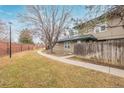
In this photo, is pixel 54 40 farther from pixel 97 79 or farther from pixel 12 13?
pixel 97 79

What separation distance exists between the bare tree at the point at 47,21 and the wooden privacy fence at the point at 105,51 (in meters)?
2.23

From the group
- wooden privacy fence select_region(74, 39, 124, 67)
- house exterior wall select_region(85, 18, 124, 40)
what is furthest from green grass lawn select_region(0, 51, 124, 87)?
house exterior wall select_region(85, 18, 124, 40)

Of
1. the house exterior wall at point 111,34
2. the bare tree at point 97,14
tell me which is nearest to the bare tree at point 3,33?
the bare tree at point 97,14

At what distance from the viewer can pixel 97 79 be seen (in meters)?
4.67

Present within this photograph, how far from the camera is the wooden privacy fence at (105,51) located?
21.8 feet

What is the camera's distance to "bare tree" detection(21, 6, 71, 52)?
5936mm

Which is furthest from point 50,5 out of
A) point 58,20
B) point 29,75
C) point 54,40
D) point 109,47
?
point 109,47

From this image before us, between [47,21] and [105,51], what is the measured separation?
285 cm

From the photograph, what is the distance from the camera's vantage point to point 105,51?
24.2ft

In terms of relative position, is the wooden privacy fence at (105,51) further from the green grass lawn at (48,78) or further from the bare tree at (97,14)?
the green grass lawn at (48,78)

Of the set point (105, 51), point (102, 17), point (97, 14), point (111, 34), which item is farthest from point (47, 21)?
point (111, 34)

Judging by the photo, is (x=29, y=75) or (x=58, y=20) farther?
(x=58, y=20)

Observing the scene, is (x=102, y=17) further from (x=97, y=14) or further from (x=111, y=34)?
(x=111, y=34)

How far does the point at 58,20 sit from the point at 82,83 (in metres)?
2.69
